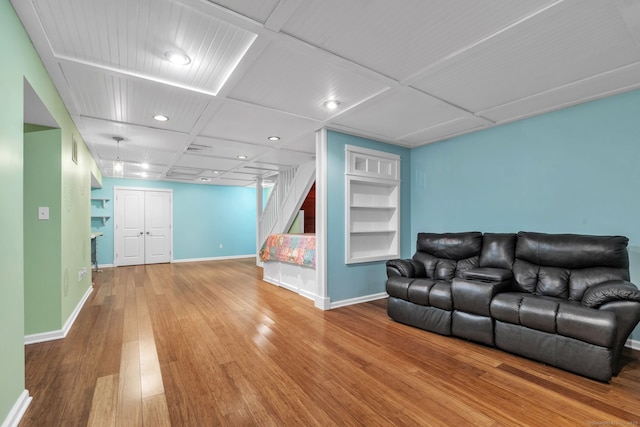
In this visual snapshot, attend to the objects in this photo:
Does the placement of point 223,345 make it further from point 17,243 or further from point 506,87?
point 506,87

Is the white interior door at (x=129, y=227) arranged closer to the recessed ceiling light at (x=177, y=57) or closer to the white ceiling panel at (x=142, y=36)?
the white ceiling panel at (x=142, y=36)

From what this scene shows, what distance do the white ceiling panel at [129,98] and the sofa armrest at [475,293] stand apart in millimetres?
3140

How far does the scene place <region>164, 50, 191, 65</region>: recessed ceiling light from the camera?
202 cm

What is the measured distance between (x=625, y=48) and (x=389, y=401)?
3.03 meters

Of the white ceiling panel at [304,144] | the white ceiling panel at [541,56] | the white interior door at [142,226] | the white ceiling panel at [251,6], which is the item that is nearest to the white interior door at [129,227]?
the white interior door at [142,226]

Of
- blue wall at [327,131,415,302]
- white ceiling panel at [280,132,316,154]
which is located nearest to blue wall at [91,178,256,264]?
white ceiling panel at [280,132,316,154]

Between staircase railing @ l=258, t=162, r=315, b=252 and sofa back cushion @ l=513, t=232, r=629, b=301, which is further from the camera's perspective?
staircase railing @ l=258, t=162, r=315, b=252

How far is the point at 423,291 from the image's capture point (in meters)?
3.05

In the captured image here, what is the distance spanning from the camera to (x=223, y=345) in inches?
105

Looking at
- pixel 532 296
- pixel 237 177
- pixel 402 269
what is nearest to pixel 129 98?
pixel 402 269

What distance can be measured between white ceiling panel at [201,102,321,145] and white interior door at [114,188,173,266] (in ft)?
17.2

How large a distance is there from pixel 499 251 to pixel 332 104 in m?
2.53

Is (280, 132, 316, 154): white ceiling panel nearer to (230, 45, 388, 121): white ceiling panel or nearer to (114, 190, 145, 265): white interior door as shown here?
(230, 45, 388, 121): white ceiling panel

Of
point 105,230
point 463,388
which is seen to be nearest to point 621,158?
point 463,388
